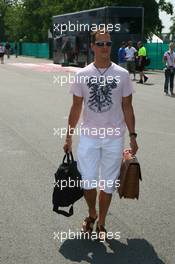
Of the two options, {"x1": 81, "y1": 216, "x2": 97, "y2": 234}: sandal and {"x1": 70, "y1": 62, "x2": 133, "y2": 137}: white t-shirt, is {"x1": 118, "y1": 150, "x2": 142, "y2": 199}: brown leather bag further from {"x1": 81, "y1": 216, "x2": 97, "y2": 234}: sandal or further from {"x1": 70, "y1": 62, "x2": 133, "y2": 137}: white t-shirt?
{"x1": 81, "y1": 216, "x2": 97, "y2": 234}: sandal

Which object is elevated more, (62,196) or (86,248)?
(62,196)

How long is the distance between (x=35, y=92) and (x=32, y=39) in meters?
58.5

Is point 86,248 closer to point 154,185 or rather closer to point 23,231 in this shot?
point 23,231

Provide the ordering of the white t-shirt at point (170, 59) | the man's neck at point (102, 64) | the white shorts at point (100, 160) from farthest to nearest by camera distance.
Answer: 1. the white t-shirt at point (170, 59)
2. the white shorts at point (100, 160)
3. the man's neck at point (102, 64)

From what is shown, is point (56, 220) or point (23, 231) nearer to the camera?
point (23, 231)

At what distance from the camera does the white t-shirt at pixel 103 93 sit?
466 centimetres

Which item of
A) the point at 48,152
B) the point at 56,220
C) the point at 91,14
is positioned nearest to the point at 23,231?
the point at 56,220

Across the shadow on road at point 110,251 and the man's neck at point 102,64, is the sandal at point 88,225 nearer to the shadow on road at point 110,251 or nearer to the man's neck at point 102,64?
the shadow on road at point 110,251

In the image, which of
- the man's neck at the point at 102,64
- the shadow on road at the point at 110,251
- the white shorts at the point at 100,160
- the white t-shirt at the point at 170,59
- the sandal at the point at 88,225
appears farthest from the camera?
the white t-shirt at the point at 170,59

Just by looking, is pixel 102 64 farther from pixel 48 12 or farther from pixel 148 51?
pixel 48 12

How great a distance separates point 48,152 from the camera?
9195 millimetres

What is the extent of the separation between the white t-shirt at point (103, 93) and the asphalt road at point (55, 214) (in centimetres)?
102

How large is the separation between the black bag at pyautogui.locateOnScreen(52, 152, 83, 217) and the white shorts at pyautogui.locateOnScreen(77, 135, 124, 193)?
2.5 inches

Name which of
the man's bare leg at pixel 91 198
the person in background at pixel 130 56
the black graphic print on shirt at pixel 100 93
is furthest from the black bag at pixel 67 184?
the person in background at pixel 130 56
